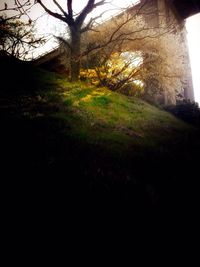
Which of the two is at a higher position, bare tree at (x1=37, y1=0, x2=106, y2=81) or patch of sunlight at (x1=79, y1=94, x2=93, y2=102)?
bare tree at (x1=37, y1=0, x2=106, y2=81)

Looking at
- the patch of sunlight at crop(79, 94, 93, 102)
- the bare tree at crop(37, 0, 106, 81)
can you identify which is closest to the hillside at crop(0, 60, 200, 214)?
the patch of sunlight at crop(79, 94, 93, 102)

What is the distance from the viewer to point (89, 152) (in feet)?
21.7

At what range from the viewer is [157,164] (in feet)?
22.8

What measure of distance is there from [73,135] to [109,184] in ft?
10.8

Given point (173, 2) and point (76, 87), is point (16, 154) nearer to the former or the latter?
point (76, 87)

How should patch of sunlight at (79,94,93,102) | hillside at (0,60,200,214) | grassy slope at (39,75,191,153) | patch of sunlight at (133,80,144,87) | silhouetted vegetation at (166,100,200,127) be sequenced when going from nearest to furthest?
hillside at (0,60,200,214), grassy slope at (39,75,191,153), patch of sunlight at (79,94,93,102), patch of sunlight at (133,80,144,87), silhouetted vegetation at (166,100,200,127)

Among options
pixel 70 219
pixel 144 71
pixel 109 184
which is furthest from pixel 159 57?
pixel 70 219

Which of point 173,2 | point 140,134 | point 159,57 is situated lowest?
point 140,134

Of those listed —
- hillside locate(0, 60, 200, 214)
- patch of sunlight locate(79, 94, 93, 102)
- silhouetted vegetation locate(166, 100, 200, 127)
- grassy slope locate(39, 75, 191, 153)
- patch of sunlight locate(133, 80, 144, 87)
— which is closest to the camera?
hillside locate(0, 60, 200, 214)

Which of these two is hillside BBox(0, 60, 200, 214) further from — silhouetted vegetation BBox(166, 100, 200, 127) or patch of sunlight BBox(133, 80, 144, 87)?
silhouetted vegetation BBox(166, 100, 200, 127)

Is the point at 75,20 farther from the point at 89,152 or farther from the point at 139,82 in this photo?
the point at 89,152

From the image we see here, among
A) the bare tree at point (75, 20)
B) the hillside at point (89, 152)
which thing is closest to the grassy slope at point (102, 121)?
the hillside at point (89, 152)

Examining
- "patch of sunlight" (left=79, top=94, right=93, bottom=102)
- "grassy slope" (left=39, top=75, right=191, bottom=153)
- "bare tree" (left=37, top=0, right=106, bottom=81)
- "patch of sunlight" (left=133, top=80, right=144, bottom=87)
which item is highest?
"bare tree" (left=37, top=0, right=106, bottom=81)

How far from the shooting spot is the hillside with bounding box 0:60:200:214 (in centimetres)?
465
